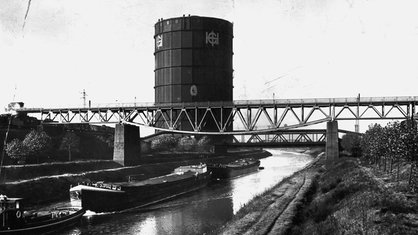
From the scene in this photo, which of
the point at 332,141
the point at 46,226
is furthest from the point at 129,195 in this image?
the point at 332,141

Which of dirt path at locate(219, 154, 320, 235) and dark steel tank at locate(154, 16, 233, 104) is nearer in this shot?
dirt path at locate(219, 154, 320, 235)

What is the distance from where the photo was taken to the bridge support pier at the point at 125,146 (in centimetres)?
6744

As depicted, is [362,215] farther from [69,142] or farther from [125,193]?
[69,142]

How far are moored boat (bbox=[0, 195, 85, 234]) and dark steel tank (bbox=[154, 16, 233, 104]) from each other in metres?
72.6

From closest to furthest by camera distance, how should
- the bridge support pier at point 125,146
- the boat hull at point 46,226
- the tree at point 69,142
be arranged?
the boat hull at point 46,226 → the bridge support pier at point 125,146 → the tree at point 69,142

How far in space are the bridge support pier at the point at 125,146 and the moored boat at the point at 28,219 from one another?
3164 cm

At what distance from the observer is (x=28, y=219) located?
31.9 metres

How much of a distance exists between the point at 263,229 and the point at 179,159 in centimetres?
6803

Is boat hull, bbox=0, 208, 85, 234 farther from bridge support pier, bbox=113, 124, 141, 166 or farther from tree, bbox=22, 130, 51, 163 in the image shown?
bridge support pier, bbox=113, 124, 141, 166

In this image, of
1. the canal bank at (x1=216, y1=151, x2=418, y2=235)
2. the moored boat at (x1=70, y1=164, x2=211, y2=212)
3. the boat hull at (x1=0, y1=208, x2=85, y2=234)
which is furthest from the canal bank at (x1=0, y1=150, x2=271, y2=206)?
the canal bank at (x1=216, y1=151, x2=418, y2=235)

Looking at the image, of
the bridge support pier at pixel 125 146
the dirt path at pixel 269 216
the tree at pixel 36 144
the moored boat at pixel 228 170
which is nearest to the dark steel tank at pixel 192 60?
the moored boat at pixel 228 170

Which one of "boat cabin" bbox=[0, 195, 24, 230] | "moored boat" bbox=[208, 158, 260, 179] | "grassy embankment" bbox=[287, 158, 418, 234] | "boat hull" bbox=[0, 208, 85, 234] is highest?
"grassy embankment" bbox=[287, 158, 418, 234]

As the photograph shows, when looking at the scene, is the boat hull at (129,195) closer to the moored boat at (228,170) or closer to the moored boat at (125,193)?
the moored boat at (125,193)

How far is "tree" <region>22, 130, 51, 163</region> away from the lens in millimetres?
60475
